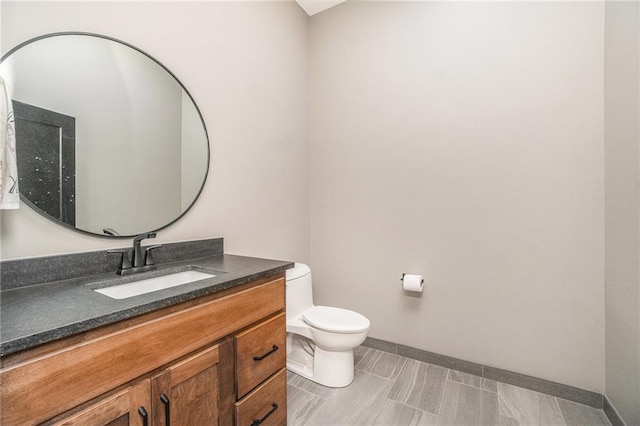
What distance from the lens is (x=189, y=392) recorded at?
3.15 ft

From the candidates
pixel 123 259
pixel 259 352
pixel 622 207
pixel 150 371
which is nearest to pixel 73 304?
pixel 150 371

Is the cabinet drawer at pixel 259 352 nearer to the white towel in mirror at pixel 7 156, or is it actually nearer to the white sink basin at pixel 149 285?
the white sink basin at pixel 149 285

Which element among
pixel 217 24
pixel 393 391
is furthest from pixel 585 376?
pixel 217 24

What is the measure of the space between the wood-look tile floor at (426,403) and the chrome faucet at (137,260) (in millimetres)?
1116

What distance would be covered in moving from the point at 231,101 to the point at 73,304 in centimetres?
143

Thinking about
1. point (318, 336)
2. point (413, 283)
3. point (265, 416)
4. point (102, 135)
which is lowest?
point (265, 416)

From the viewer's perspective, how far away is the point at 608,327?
1.62m

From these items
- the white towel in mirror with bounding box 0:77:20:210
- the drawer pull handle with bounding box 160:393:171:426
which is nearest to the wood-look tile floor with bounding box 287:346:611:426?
the drawer pull handle with bounding box 160:393:171:426

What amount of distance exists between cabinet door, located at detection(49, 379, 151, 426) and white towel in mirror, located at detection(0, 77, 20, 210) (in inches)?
28.1

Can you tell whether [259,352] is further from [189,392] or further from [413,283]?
[413,283]

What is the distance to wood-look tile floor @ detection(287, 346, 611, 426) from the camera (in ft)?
5.18

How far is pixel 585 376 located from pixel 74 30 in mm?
3143

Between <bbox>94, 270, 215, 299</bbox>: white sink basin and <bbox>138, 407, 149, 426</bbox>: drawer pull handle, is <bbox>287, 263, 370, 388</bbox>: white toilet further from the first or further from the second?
<bbox>138, 407, 149, 426</bbox>: drawer pull handle

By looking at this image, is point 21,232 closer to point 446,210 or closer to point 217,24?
point 217,24
